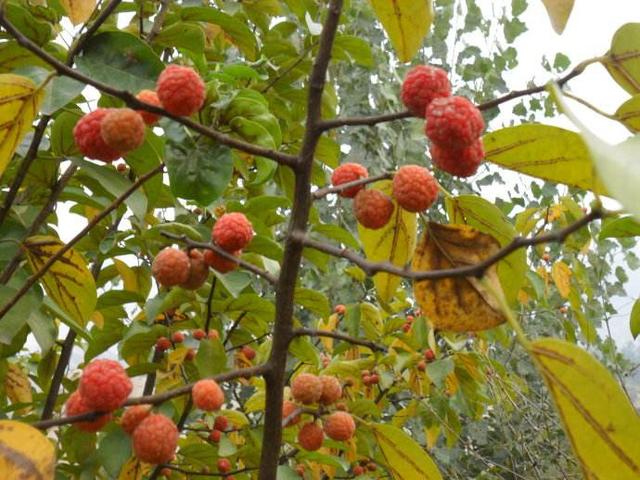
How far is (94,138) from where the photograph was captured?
643 millimetres

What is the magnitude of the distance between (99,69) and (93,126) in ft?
0.76

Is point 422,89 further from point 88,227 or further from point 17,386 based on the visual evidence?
point 17,386

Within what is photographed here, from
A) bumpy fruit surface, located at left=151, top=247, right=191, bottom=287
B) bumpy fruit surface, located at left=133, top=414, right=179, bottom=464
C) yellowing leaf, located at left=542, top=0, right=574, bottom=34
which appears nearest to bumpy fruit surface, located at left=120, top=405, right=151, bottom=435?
bumpy fruit surface, located at left=133, top=414, right=179, bottom=464

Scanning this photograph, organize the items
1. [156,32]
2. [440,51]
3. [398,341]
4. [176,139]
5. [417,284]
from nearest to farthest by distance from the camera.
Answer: [417,284], [176,139], [156,32], [398,341], [440,51]

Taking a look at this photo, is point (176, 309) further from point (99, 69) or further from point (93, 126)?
point (93, 126)

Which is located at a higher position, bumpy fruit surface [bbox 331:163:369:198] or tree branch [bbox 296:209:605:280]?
bumpy fruit surface [bbox 331:163:369:198]

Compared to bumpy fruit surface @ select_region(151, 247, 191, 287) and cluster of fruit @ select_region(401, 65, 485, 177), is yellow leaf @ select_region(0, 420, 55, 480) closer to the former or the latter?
bumpy fruit surface @ select_region(151, 247, 191, 287)

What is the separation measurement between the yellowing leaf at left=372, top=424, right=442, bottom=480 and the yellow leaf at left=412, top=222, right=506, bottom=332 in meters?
0.25

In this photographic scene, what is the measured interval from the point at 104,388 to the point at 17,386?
1082mm

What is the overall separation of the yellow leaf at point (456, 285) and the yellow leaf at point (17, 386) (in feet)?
3.76

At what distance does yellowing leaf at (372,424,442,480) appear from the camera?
0.81 meters

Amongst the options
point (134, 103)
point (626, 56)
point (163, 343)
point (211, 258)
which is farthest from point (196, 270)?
point (163, 343)

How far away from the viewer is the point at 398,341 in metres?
1.90

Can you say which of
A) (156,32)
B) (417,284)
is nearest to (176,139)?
(417,284)
